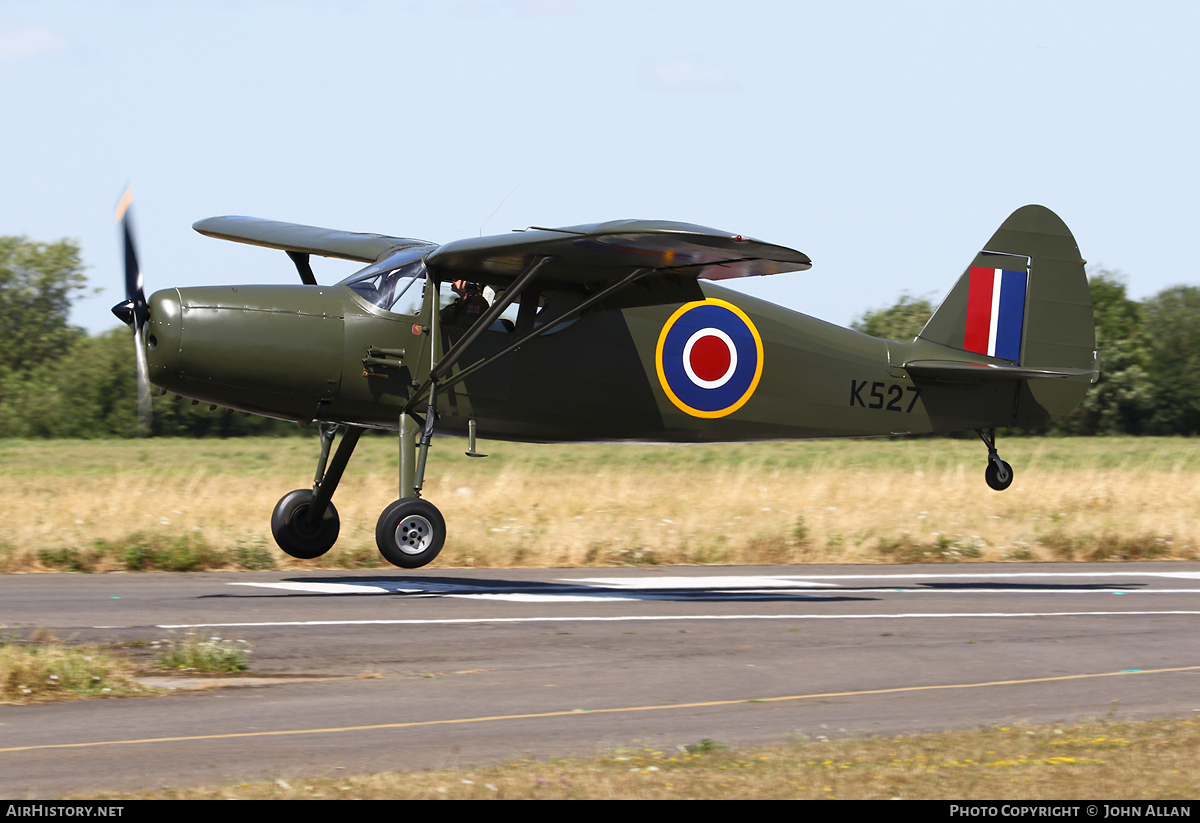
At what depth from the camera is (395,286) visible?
14297 millimetres

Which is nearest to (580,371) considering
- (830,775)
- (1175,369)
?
(830,775)

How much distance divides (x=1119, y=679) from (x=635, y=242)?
604 centimetres

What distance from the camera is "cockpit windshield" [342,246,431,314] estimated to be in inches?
561

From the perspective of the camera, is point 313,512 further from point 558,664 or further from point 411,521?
point 558,664

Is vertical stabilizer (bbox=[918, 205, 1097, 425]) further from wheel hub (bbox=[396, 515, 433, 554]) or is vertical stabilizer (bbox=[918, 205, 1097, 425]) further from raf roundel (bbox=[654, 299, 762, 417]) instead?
wheel hub (bbox=[396, 515, 433, 554])

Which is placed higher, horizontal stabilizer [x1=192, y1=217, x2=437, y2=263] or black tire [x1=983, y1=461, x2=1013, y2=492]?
horizontal stabilizer [x1=192, y1=217, x2=437, y2=263]

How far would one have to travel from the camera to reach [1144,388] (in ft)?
210

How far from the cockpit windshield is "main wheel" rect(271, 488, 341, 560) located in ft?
8.31

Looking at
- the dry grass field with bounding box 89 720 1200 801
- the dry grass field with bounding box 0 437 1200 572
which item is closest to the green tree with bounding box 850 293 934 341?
the dry grass field with bounding box 0 437 1200 572

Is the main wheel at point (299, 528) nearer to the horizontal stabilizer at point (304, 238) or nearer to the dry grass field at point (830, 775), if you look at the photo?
the horizontal stabilizer at point (304, 238)

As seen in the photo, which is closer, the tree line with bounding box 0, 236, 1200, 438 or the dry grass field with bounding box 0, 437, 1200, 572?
the dry grass field with bounding box 0, 437, 1200, 572

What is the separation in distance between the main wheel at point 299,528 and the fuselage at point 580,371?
1.45 meters

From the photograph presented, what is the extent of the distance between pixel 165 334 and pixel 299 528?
10.3ft

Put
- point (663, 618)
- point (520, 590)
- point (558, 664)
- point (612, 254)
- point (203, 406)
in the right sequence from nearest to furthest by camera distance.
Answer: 1. point (558, 664)
2. point (663, 618)
3. point (612, 254)
4. point (520, 590)
5. point (203, 406)
